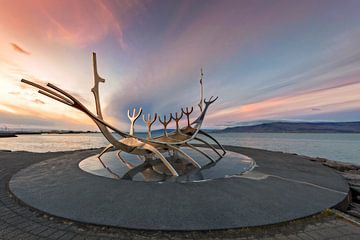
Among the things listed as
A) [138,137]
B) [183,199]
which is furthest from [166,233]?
[138,137]

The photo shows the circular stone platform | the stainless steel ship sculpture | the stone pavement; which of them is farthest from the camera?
the stainless steel ship sculpture

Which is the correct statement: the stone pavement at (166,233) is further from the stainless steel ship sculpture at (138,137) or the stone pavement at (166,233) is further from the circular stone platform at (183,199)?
the stainless steel ship sculpture at (138,137)

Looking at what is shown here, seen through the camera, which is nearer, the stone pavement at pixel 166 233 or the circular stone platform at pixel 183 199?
the stone pavement at pixel 166 233

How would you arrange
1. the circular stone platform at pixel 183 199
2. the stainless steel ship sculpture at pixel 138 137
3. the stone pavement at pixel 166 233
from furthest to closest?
the stainless steel ship sculpture at pixel 138 137 → the circular stone platform at pixel 183 199 → the stone pavement at pixel 166 233

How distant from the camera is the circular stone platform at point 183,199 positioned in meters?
3.36

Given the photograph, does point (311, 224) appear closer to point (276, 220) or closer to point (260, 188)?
point (276, 220)

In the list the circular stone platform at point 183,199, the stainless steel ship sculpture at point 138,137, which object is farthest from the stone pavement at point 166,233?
the stainless steel ship sculpture at point 138,137

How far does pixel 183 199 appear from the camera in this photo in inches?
165

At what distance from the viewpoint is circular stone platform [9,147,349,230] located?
336cm

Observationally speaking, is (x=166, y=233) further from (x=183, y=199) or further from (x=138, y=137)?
(x=138, y=137)

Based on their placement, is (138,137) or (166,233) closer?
(166,233)

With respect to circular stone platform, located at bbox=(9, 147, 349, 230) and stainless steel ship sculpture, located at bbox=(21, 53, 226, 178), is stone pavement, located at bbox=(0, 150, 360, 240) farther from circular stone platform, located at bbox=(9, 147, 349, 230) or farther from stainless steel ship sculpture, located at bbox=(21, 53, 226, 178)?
stainless steel ship sculpture, located at bbox=(21, 53, 226, 178)

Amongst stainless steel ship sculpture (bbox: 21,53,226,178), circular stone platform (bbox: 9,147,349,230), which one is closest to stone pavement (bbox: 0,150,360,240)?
circular stone platform (bbox: 9,147,349,230)

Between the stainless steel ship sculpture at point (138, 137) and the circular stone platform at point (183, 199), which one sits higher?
the stainless steel ship sculpture at point (138, 137)
